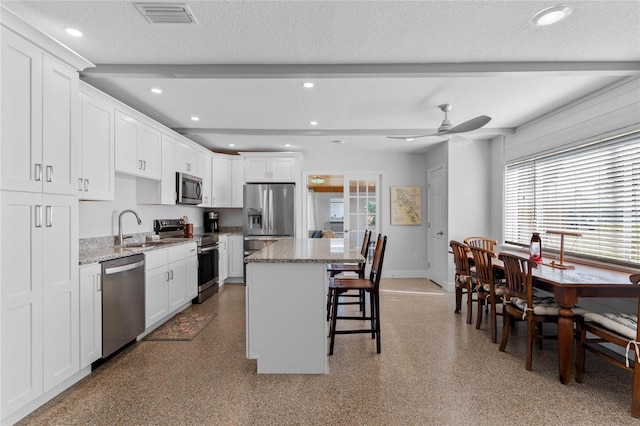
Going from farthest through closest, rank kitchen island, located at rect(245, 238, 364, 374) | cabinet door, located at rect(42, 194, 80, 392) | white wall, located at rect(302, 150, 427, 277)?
white wall, located at rect(302, 150, 427, 277) < kitchen island, located at rect(245, 238, 364, 374) < cabinet door, located at rect(42, 194, 80, 392)

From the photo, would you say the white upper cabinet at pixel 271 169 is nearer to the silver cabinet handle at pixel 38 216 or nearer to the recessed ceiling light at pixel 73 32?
the recessed ceiling light at pixel 73 32

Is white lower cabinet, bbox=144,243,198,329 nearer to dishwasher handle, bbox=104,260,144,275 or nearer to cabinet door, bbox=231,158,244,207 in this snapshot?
dishwasher handle, bbox=104,260,144,275

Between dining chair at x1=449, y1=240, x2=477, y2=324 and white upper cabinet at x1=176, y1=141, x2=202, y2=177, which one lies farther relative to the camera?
white upper cabinet at x1=176, y1=141, x2=202, y2=177

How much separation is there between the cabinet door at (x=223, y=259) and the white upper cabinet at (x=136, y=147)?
1.79 meters

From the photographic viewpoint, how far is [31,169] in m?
1.96

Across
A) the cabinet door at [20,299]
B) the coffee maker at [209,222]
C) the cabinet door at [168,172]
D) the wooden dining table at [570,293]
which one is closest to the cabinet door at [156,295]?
the cabinet door at [168,172]

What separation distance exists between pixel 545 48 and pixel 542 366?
2487mm

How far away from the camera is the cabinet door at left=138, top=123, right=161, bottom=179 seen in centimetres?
342

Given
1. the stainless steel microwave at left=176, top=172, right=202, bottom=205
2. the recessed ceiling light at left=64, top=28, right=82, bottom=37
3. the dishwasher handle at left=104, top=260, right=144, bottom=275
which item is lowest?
the dishwasher handle at left=104, top=260, right=144, bottom=275

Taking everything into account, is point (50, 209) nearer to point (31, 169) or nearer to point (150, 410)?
point (31, 169)

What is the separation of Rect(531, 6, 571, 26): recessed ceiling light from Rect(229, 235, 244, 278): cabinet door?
4795mm

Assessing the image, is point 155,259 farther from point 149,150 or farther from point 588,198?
point 588,198

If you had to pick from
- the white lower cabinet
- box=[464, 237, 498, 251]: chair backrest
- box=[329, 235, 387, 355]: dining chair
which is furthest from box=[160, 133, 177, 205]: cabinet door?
box=[464, 237, 498, 251]: chair backrest

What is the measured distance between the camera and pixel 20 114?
6.23 ft
